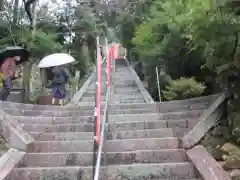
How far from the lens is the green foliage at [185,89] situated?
24.9 feet

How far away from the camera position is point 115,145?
497 centimetres

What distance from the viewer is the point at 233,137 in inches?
178

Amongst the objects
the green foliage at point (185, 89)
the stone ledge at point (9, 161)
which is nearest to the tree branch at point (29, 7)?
the green foliage at point (185, 89)

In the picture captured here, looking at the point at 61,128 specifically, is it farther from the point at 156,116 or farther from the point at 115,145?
the point at 156,116

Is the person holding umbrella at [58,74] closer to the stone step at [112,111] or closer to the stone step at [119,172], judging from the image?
the stone step at [112,111]

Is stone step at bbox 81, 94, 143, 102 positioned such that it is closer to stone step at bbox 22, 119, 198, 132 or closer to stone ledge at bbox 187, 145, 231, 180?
stone step at bbox 22, 119, 198, 132

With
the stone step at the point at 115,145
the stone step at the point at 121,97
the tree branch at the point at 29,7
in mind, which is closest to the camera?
the stone step at the point at 115,145

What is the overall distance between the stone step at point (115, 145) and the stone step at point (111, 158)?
0.24m

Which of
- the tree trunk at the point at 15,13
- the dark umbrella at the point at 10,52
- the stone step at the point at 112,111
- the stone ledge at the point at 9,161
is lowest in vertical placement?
the stone step at the point at 112,111

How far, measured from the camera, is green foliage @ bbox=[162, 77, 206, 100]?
24.9 feet

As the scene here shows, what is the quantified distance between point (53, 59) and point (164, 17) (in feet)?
10.3

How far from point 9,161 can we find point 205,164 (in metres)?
2.46

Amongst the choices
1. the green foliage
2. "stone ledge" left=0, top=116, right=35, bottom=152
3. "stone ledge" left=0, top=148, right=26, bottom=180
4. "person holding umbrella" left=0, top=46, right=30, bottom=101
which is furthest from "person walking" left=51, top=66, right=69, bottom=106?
"stone ledge" left=0, top=148, right=26, bottom=180

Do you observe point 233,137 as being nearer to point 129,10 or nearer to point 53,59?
point 53,59
